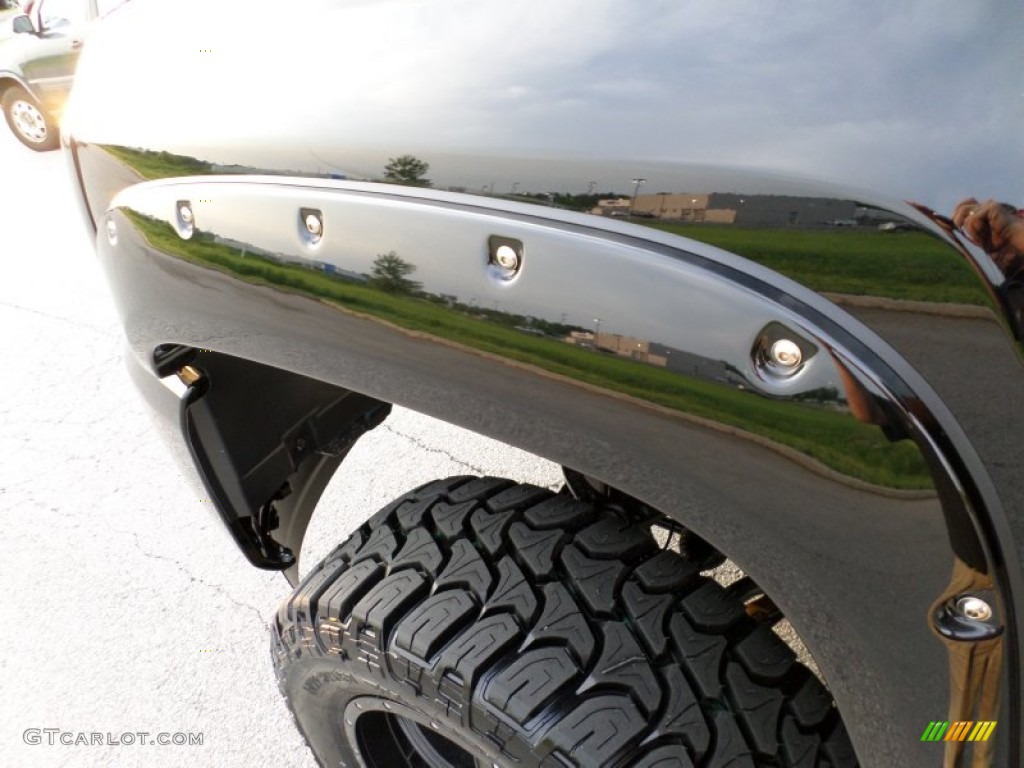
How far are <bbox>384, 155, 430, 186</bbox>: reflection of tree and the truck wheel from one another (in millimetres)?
584

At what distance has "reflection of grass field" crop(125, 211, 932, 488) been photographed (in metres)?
0.70

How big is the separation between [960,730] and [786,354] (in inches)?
15.8

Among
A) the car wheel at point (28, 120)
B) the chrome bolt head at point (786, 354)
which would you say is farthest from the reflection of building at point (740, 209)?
the car wheel at point (28, 120)

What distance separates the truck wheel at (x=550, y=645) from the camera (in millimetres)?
1066

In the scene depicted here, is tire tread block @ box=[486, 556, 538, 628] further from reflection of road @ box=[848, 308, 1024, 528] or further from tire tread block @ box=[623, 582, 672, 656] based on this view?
reflection of road @ box=[848, 308, 1024, 528]

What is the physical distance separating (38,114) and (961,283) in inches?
324

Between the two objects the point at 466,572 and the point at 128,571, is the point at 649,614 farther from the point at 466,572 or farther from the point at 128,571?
the point at 128,571

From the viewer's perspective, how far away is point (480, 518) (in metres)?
1.33

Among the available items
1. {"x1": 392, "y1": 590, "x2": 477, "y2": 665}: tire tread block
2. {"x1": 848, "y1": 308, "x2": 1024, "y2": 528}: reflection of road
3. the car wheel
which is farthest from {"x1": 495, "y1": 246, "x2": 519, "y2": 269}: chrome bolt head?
the car wheel

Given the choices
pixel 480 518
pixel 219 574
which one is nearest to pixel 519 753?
pixel 480 518

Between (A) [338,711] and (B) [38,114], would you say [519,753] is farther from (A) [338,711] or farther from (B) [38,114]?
(B) [38,114]

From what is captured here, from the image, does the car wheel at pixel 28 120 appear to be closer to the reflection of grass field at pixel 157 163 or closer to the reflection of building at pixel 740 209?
the reflection of grass field at pixel 157 163

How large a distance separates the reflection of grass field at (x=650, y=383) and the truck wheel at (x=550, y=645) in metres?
0.45

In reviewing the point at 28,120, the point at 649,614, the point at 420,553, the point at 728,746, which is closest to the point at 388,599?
the point at 420,553
